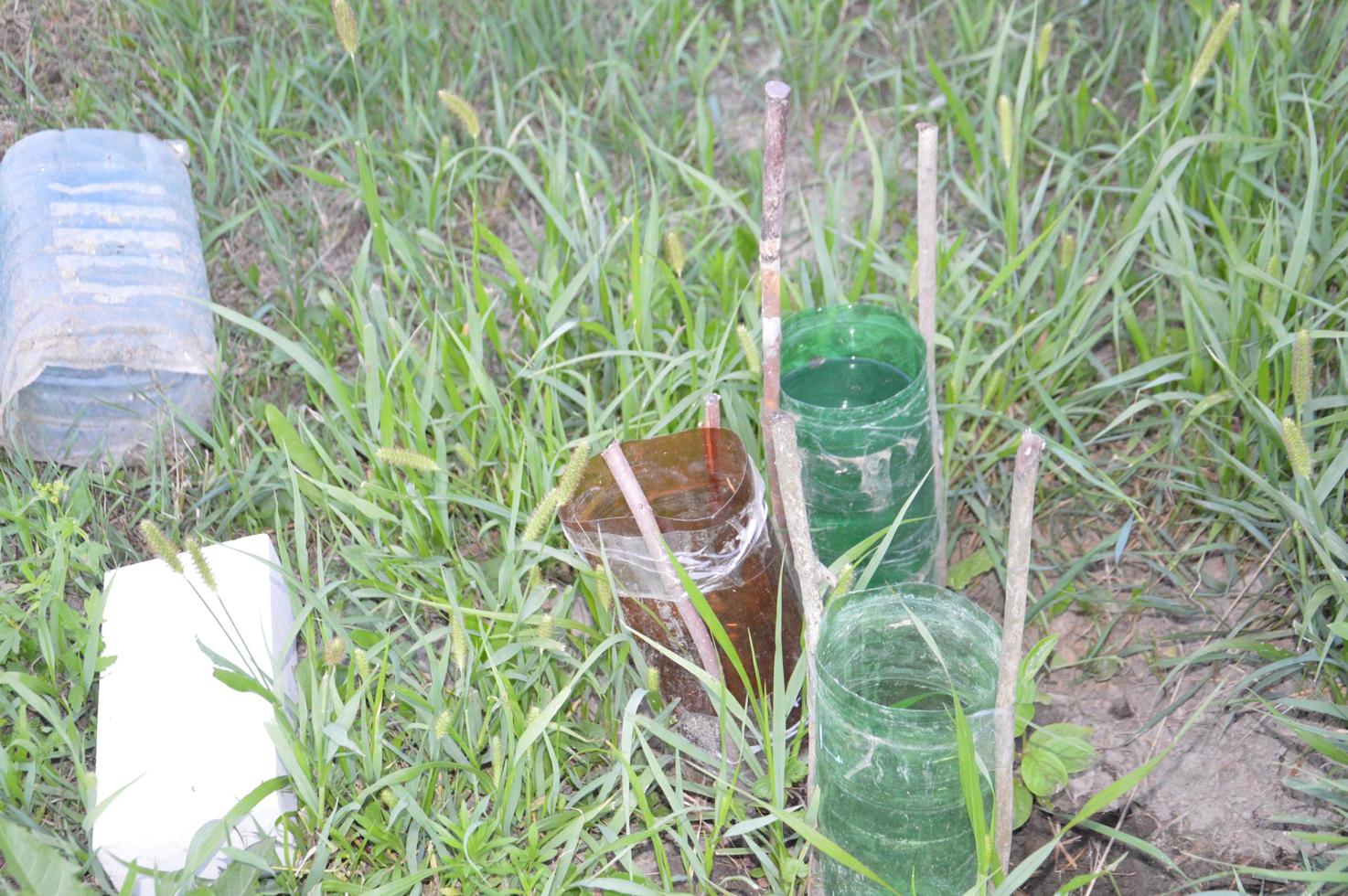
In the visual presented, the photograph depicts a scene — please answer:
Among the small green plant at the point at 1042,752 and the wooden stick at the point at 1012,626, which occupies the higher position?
the wooden stick at the point at 1012,626

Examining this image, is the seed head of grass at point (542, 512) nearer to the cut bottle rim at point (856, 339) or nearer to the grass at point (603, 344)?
the grass at point (603, 344)

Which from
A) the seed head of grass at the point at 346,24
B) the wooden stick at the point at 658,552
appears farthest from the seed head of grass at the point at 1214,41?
the seed head of grass at the point at 346,24

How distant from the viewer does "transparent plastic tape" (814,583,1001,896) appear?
1403mm

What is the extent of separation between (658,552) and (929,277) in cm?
62

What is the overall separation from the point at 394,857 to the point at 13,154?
168cm

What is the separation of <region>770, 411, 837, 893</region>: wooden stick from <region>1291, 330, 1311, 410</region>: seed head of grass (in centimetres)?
72

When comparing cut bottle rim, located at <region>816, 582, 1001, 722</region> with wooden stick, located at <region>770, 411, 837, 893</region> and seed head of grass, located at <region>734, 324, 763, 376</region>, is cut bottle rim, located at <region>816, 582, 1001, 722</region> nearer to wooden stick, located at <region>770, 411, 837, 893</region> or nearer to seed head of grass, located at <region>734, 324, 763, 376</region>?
wooden stick, located at <region>770, 411, 837, 893</region>

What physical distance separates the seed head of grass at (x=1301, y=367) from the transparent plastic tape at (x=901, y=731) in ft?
1.85

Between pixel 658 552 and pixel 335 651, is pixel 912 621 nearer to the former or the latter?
pixel 658 552

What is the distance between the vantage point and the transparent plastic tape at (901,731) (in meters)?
1.40

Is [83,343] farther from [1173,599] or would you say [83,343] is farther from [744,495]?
[1173,599]

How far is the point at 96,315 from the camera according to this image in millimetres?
2201

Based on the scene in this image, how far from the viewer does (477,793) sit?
1681 mm

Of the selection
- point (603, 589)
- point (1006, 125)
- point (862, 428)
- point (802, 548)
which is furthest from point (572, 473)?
point (1006, 125)
